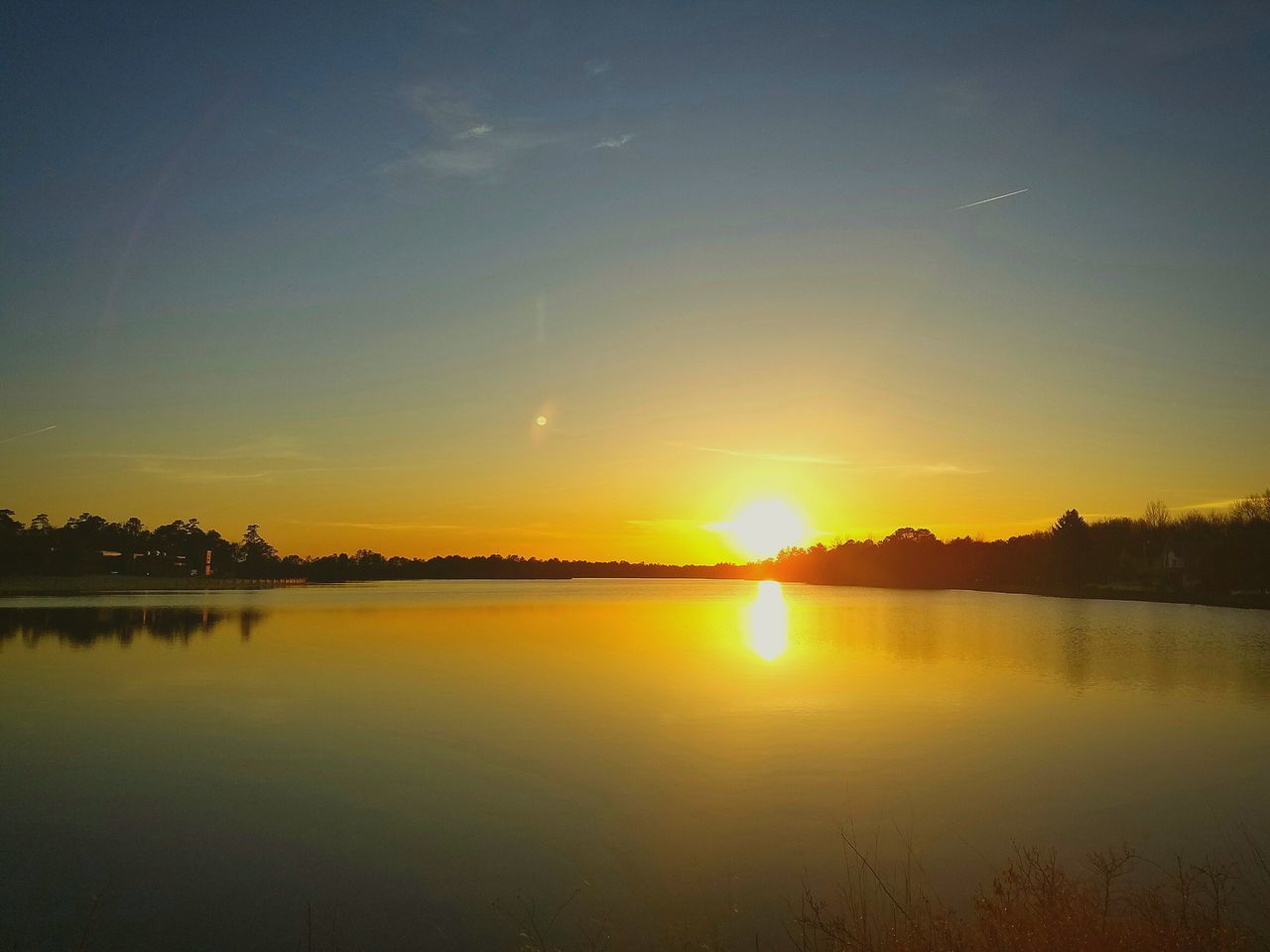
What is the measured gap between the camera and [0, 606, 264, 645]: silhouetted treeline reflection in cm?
4938

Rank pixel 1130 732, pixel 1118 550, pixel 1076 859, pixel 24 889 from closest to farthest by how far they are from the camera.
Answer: pixel 24 889 → pixel 1076 859 → pixel 1130 732 → pixel 1118 550

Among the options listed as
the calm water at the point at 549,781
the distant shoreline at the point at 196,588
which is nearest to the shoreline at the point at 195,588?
the distant shoreline at the point at 196,588

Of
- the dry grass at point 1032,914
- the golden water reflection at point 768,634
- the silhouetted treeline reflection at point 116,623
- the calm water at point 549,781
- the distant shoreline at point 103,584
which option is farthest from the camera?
the distant shoreline at point 103,584

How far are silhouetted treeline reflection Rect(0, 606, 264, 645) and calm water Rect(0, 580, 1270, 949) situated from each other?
11215 mm

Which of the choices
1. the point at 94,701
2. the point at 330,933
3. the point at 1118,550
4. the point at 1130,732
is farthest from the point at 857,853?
the point at 1118,550

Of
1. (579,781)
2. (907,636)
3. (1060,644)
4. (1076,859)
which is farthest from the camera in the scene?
(907,636)

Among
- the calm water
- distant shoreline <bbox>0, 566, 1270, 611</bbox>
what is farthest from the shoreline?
the calm water

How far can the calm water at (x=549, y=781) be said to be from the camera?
11.5 metres

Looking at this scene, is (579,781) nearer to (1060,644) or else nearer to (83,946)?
(83,946)

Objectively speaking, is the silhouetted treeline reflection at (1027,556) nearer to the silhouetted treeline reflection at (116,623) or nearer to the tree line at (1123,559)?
the tree line at (1123,559)

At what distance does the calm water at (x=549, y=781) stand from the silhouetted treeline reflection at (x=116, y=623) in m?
11.2

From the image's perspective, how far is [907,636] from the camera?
52.5 metres

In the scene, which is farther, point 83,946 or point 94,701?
point 94,701

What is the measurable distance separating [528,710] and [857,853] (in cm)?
1438
